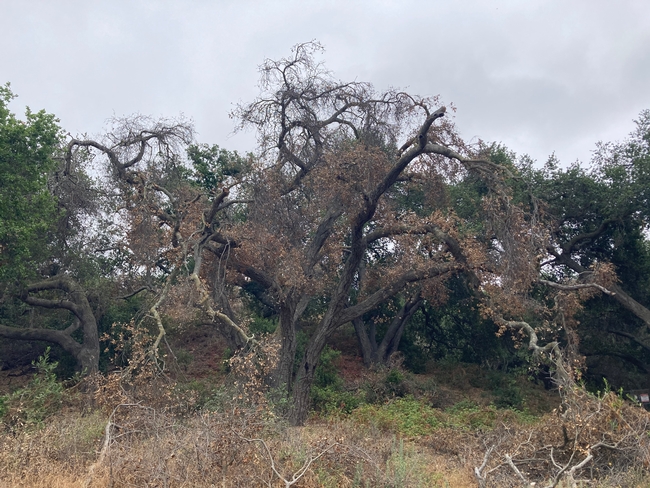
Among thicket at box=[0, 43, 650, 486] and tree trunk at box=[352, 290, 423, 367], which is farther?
tree trunk at box=[352, 290, 423, 367]

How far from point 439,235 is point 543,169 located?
7238 millimetres

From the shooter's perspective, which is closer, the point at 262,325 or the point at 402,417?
the point at 402,417

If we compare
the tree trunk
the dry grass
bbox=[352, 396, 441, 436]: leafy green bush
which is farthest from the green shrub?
the dry grass

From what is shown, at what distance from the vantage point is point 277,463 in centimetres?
659

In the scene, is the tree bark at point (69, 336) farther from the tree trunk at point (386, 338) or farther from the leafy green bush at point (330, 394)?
the tree trunk at point (386, 338)

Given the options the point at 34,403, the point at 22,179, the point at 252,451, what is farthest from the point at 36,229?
the point at 252,451

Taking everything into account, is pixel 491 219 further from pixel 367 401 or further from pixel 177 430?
pixel 177 430

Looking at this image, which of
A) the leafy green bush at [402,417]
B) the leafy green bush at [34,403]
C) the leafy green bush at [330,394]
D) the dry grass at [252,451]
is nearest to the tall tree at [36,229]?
the leafy green bush at [34,403]

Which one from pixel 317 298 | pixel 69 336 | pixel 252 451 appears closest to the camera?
pixel 252 451

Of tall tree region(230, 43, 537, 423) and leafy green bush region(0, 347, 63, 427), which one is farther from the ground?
tall tree region(230, 43, 537, 423)

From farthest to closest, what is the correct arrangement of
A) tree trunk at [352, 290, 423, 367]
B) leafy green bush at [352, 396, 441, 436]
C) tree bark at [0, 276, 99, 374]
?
tree trunk at [352, 290, 423, 367] < tree bark at [0, 276, 99, 374] < leafy green bush at [352, 396, 441, 436]

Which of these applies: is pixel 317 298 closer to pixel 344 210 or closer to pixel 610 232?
pixel 344 210

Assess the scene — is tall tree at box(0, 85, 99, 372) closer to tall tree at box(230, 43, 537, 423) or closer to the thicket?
the thicket

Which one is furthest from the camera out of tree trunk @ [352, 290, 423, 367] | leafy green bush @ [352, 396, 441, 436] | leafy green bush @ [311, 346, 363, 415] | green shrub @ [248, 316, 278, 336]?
tree trunk @ [352, 290, 423, 367]
